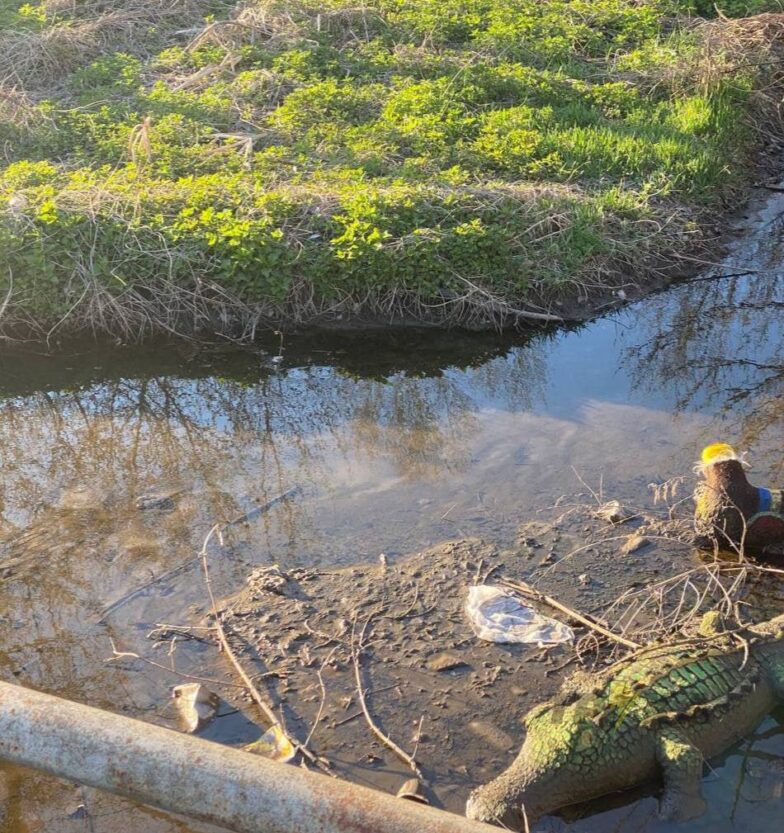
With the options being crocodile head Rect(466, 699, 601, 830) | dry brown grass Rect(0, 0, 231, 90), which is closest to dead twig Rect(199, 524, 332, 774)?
crocodile head Rect(466, 699, 601, 830)

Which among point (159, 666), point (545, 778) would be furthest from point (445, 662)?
point (159, 666)

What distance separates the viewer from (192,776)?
263cm

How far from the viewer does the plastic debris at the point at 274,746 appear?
147 inches

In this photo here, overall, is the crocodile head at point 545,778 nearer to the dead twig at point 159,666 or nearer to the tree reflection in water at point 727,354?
the dead twig at point 159,666

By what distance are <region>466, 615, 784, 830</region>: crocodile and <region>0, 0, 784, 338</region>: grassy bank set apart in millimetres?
3770

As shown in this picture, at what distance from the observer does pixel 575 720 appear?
3.65 meters

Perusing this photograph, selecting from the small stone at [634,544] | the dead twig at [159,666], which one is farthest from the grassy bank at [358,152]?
the dead twig at [159,666]

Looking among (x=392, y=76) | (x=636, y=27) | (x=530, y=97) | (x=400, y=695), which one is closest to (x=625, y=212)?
(x=530, y=97)

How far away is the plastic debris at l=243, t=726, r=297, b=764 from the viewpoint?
3.74m

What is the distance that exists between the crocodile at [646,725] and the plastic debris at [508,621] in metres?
0.33

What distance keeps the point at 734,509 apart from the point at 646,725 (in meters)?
1.56

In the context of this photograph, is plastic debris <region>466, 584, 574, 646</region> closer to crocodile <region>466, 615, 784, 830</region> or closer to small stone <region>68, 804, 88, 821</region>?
crocodile <region>466, 615, 784, 830</region>

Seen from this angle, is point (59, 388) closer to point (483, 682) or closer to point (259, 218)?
point (259, 218)

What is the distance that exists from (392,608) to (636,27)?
9275 millimetres
